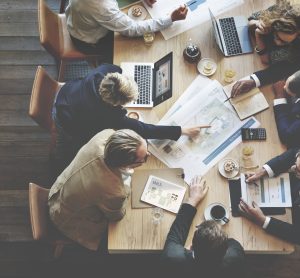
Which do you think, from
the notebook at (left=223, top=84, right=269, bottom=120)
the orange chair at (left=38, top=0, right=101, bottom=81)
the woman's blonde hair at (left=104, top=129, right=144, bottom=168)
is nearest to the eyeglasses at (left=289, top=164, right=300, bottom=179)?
the notebook at (left=223, top=84, right=269, bottom=120)

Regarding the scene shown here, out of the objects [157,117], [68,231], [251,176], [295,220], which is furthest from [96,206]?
[295,220]

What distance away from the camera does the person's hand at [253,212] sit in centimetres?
245

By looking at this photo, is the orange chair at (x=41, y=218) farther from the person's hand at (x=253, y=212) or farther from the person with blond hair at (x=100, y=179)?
the person's hand at (x=253, y=212)

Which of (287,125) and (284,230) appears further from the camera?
(287,125)

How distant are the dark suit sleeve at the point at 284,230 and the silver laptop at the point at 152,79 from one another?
3.09 ft

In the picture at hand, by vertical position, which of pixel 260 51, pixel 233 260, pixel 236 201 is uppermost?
pixel 260 51

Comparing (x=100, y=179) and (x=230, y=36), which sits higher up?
(x=230, y=36)

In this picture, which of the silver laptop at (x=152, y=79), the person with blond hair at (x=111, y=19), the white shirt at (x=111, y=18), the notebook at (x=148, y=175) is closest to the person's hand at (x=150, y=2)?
the person with blond hair at (x=111, y=19)

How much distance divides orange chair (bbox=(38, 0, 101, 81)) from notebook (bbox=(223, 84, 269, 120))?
3.73 ft

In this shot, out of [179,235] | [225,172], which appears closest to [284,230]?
[225,172]

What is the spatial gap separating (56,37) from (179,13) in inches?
33.8

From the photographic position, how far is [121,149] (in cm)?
226

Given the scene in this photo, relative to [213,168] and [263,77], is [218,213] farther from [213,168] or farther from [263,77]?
[263,77]

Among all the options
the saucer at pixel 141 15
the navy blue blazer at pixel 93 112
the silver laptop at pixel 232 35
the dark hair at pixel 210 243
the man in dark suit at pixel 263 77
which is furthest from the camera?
the saucer at pixel 141 15
